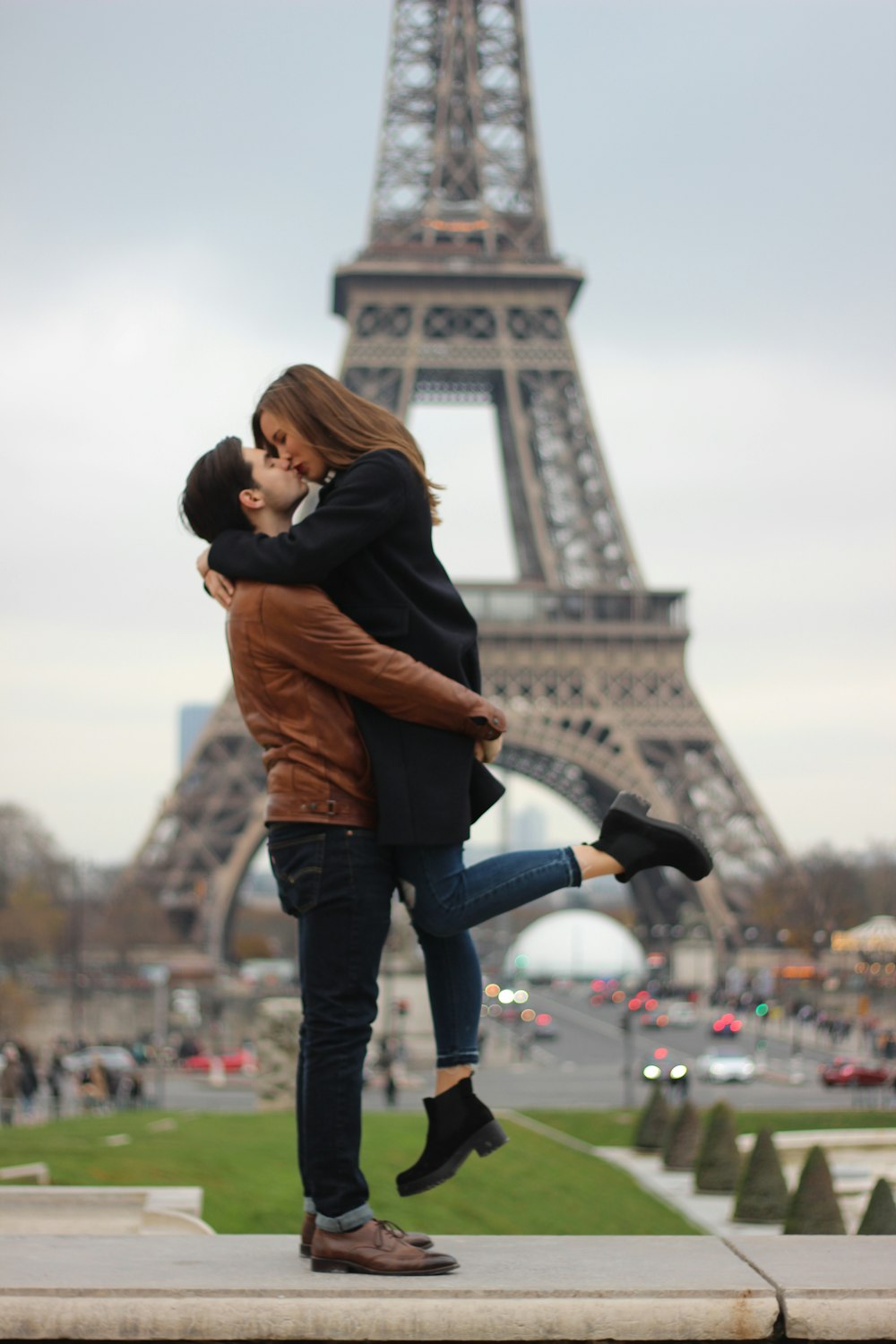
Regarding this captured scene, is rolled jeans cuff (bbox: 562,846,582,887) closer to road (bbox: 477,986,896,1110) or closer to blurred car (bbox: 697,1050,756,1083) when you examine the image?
road (bbox: 477,986,896,1110)

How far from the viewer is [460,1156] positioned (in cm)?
509

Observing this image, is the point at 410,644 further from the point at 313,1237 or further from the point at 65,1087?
the point at 65,1087

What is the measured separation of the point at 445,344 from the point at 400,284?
2344mm

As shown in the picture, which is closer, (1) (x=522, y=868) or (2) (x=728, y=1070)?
(1) (x=522, y=868)

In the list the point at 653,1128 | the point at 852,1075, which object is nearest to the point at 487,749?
the point at 653,1128

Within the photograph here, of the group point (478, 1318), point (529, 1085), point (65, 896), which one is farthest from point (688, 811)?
point (478, 1318)

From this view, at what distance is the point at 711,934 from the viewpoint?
5700 centimetres

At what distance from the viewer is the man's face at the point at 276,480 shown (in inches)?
206

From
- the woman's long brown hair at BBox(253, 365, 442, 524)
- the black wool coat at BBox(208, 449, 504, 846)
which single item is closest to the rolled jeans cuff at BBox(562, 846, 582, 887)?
the black wool coat at BBox(208, 449, 504, 846)

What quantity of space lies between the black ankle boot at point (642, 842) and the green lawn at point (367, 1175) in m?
7.16

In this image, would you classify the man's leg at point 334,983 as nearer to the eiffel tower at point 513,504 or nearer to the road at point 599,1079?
the road at point 599,1079

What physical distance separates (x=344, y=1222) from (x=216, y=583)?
1793 mm

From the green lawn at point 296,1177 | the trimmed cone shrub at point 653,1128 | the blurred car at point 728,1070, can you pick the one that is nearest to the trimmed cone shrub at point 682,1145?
the trimmed cone shrub at point 653,1128

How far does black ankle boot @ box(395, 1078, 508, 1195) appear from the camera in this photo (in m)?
5.08
